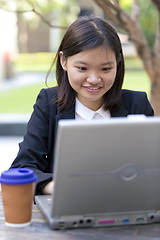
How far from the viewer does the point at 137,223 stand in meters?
1.38

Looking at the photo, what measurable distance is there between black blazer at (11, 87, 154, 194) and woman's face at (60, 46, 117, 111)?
18 centimetres

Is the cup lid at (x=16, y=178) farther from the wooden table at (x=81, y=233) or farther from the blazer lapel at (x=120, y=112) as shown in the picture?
the blazer lapel at (x=120, y=112)

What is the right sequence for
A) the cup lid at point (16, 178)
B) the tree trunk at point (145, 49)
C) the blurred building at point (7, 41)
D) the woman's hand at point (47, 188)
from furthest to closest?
the blurred building at point (7, 41) → the tree trunk at point (145, 49) → the woman's hand at point (47, 188) → the cup lid at point (16, 178)

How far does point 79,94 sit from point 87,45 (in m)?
0.29

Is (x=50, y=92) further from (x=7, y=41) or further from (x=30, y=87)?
(x=30, y=87)

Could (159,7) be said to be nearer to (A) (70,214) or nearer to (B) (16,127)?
(A) (70,214)

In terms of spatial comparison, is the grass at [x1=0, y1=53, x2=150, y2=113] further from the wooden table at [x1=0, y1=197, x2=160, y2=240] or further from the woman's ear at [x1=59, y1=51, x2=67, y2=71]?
the wooden table at [x1=0, y1=197, x2=160, y2=240]

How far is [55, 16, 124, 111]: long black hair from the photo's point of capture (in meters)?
1.78

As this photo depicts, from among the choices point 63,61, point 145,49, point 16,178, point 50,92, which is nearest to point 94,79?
point 63,61

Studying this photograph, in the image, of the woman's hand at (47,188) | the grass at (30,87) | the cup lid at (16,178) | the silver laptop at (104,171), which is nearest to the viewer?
the silver laptop at (104,171)

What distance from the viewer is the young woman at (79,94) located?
1744mm

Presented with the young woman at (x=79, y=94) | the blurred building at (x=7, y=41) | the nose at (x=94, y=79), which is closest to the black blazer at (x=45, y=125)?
the young woman at (x=79, y=94)

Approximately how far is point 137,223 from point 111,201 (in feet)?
0.42

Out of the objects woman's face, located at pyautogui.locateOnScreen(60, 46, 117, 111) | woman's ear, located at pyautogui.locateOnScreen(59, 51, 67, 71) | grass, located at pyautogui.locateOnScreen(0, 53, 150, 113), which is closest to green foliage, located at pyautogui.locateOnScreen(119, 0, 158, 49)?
grass, located at pyautogui.locateOnScreen(0, 53, 150, 113)
